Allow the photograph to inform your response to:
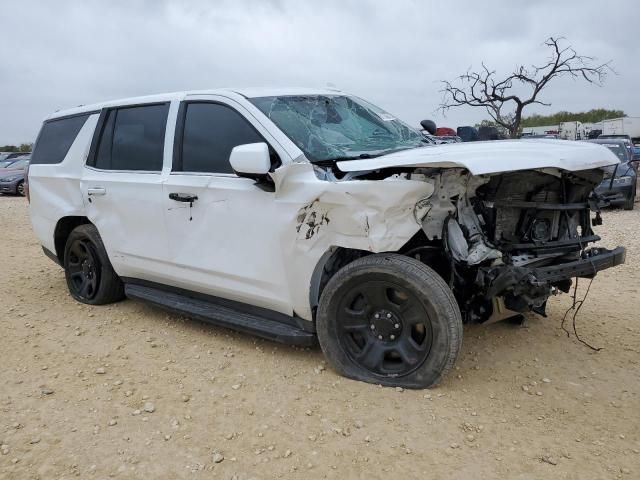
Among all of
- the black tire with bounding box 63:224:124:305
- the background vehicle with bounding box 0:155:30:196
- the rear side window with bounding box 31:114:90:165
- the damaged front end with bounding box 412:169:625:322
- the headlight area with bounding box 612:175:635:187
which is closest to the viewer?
the damaged front end with bounding box 412:169:625:322

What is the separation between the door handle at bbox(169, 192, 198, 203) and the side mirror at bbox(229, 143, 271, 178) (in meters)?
0.68

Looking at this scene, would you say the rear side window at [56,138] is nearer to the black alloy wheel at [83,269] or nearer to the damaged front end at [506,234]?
the black alloy wheel at [83,269]

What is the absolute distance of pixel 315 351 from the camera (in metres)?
3.93

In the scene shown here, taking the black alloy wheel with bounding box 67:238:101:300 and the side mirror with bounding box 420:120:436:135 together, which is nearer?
the black alloy wheel with bounding box 67:238:101:300

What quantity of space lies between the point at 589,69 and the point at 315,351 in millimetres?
15796

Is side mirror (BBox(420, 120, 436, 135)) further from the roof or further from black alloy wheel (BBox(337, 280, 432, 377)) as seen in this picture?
black alloy wheel (BBox(337, 280, 432, 377))

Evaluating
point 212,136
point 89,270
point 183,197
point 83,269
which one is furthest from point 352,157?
point 83,269

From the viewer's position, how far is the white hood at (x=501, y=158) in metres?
2.88

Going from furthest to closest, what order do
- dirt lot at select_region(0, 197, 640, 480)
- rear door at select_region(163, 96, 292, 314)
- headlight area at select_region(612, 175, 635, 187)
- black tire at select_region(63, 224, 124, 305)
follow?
headlight area at select_region(612, 175, 635, 187) → black tire at select_region(63, 224, 124, 305) → rear door at select_region(163, 96, 292, 314) → dirt lot at select_region(0, 197, 640, 480)

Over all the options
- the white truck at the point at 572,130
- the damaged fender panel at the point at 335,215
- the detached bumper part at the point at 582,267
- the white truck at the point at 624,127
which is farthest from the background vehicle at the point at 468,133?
the white truck at the point at 624,127

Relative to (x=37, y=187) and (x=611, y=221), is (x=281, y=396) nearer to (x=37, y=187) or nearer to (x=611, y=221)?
(x=37, y=187)

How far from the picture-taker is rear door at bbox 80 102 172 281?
421 centimetres

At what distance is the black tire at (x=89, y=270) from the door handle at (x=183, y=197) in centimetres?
131

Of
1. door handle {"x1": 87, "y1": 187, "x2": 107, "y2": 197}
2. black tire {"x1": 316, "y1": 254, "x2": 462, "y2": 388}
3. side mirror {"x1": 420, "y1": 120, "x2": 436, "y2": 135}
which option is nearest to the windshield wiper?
black tire {"x1": 316, "y1": 254, "x2": 462, "y2": 388}
